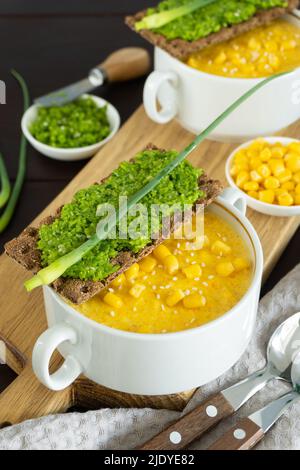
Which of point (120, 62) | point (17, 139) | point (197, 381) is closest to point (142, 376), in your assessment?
point (197, 381)

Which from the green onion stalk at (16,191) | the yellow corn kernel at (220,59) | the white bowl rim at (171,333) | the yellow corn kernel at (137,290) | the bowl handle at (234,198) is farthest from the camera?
the yellow corn kernel at (220,59)

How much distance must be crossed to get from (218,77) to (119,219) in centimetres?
91

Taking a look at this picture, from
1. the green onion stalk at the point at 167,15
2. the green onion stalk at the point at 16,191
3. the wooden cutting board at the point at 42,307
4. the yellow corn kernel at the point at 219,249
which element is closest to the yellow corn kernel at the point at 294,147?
the wooden cutting board at the point at 42,307

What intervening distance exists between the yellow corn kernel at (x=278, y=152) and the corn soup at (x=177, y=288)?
58 centimetres

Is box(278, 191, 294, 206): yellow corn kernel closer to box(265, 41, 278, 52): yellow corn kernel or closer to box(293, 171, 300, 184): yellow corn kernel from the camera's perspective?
box(293, 171, 300, 184): yellow corn kernel

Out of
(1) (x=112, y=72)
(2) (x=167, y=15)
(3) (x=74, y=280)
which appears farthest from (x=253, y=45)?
(3) (x=74, y=280)

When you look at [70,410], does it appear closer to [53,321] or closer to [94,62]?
[53,321]

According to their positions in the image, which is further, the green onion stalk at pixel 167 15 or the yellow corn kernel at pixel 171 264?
the green onion stalk at pixel 167 15

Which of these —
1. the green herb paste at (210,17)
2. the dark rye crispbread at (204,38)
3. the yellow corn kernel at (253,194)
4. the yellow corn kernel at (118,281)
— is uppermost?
the green herb paste at (210,17)

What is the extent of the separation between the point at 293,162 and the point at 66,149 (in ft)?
2.66

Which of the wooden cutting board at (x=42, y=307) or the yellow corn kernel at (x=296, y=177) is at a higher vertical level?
the yellow corn kernel at (x=296, y=177)

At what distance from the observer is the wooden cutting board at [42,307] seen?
84.7 inches

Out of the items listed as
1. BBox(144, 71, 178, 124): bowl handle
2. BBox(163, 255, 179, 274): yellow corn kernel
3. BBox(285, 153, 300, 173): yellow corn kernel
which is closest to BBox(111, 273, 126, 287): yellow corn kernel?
BBox(163, 255, 179, 274): yellow corn kernel

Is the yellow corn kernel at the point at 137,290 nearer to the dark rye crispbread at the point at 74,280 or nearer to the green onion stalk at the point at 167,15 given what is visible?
the dark rye crispbread at the point at 74,280
